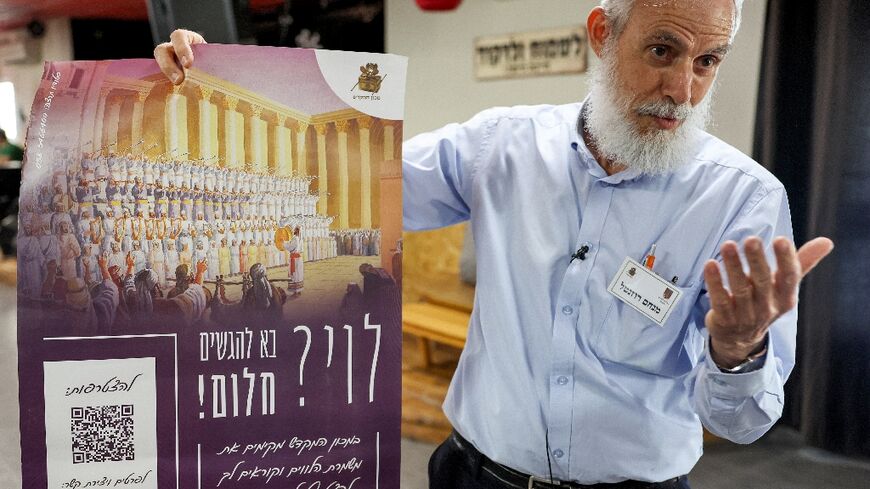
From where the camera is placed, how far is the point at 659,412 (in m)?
1.22

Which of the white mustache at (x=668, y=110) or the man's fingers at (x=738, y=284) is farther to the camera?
the white mustache at (x=668, y=110)

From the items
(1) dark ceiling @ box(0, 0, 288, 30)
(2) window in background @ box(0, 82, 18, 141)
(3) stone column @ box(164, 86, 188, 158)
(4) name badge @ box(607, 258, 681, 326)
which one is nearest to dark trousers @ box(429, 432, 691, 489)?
(4) name badge @ box(607, 258, 681, 326)

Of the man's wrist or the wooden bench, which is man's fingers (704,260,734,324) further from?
the wooden bench

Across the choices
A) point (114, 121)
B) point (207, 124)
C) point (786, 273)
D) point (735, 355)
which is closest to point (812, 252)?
point (786, 273)

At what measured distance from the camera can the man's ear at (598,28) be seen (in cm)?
126

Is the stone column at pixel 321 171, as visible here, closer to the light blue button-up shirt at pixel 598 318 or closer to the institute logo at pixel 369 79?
the institute logo at pixel 369 79

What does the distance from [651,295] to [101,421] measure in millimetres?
826

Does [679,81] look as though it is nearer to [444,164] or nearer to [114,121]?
[444,164]

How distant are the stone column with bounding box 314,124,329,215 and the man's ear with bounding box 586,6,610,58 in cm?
53

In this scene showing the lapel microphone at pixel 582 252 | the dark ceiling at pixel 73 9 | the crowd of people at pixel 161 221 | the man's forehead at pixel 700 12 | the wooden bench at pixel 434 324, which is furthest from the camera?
the dark ceiling at pixel 73 9

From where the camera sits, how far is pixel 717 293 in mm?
897

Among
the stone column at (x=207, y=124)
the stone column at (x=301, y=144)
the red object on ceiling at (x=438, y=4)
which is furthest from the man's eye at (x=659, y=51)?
the red object on ceiling at (x=438, y=4)

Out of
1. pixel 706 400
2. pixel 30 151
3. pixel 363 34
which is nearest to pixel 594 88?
pixel 706 400

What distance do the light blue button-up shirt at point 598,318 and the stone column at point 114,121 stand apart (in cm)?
62
